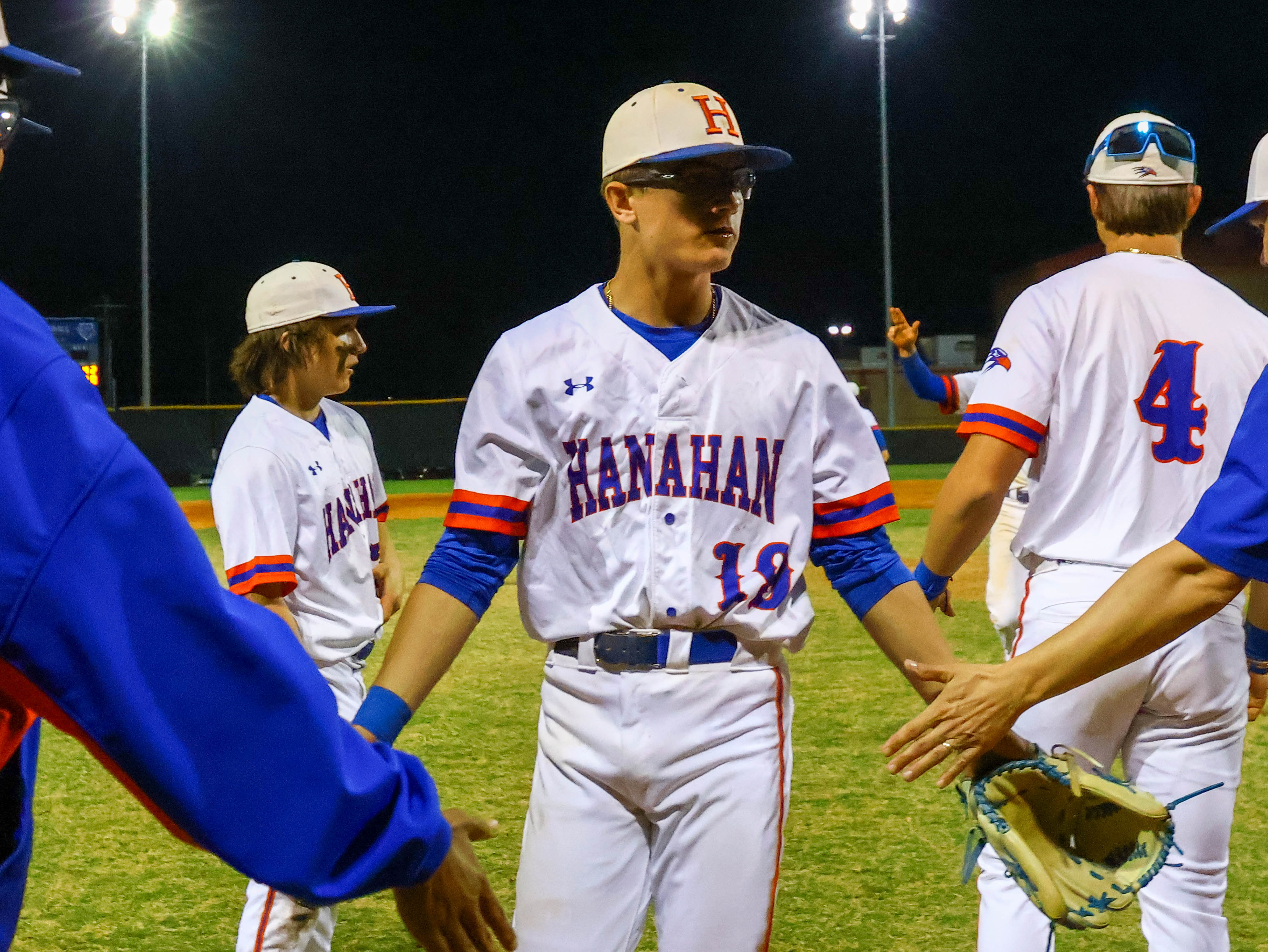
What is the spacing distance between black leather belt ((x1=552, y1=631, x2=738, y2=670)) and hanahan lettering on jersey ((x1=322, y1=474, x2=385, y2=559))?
4.38ft

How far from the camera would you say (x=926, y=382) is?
5672 mm

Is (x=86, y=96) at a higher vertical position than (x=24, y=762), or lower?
higher

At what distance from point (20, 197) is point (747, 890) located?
41.6 metres

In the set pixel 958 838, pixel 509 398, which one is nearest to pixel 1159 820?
pixel 509 398

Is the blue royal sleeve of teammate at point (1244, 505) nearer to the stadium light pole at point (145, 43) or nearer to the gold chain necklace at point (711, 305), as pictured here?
the gold chain necklace at point (711, 305)

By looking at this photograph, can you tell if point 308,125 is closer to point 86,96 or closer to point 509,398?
point 86,96

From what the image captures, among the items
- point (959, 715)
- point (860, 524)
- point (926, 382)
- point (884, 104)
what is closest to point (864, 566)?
point (860, 524)

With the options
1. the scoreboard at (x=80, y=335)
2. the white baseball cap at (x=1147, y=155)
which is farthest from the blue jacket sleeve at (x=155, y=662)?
the scoreboard at (x=80, y=335)

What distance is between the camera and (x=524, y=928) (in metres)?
2.22

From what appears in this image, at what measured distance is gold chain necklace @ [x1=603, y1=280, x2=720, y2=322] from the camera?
2.45m

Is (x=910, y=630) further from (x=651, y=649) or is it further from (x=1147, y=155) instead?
(x=1147, y=155)

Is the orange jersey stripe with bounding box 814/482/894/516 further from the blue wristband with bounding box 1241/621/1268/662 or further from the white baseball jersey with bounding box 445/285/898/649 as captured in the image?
the blue wristband with bounding box 1241/621/1268/662

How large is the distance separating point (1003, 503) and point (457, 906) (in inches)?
145

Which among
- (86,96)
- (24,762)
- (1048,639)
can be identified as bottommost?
(1048,639)
